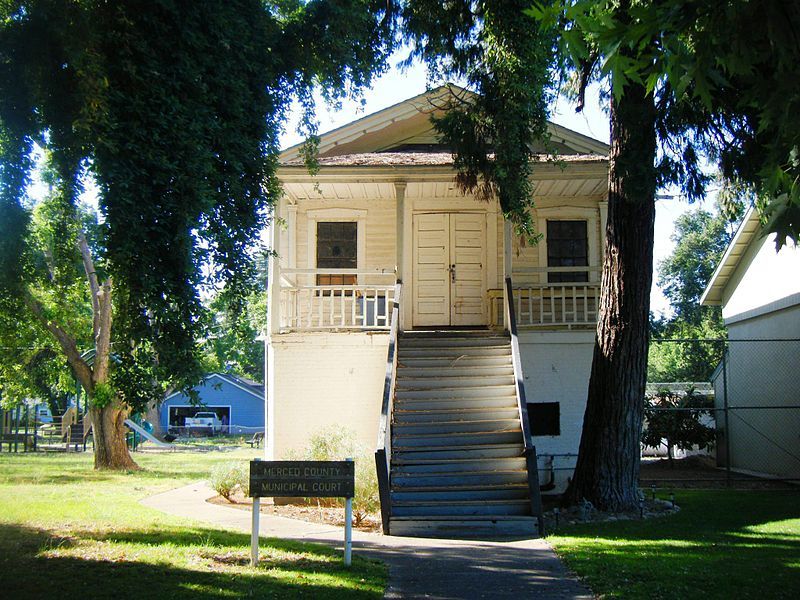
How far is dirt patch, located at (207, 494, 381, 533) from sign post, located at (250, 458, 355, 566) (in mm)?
3056

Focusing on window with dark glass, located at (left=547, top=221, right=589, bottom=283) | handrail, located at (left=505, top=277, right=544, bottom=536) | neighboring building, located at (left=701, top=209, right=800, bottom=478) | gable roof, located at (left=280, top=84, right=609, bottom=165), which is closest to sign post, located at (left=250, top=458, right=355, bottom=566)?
handrail, located at (left=505, top=277, right=544, bottom=536)

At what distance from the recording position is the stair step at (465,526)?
35.8 ft

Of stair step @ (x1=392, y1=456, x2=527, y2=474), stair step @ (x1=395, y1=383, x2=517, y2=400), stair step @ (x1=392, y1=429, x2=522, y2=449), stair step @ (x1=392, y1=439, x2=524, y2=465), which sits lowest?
stair step @ (x1=392, y1=456, x2=527, y2=474)

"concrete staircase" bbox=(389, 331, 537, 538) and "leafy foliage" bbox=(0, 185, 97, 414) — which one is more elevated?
"leafy foliage" bbox=(0, 185, 97, 414)

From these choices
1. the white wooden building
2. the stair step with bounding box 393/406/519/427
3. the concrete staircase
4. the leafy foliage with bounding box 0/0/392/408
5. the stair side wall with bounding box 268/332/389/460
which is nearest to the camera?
Result: the leafy foliage with bounding box 0/0/392/408

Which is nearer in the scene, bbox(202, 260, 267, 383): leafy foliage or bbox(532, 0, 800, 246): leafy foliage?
bbox(532, 0, 800, 246): leafy foliage

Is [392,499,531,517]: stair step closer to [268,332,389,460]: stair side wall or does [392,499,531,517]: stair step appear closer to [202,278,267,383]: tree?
[202,278,267,383]: tree

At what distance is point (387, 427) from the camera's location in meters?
12.2

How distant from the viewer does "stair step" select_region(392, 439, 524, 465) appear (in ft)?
40.5

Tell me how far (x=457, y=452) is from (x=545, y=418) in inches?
152

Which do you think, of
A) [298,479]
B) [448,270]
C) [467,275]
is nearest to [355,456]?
[298,479]

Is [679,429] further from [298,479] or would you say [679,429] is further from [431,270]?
[298,479]

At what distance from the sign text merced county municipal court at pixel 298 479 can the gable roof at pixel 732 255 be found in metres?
13.4

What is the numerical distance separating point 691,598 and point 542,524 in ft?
13.2
